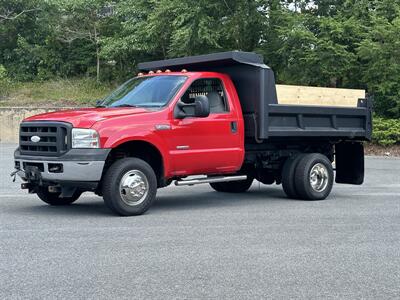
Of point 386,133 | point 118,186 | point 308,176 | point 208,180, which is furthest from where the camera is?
point 386,133

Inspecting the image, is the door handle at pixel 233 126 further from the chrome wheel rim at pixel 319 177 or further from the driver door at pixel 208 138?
the chrome wheel rim at pixel 319 177

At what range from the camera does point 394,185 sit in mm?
13523

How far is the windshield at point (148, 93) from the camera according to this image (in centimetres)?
973

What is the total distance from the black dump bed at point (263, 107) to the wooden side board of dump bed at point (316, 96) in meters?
0.17

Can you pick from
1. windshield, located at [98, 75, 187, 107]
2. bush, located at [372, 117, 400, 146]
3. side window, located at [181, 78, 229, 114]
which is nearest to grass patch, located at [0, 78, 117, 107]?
bush, located at [372, 117, 400, 146]

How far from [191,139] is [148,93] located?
3.34ft

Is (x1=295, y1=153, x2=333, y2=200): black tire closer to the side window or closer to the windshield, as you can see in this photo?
the side window

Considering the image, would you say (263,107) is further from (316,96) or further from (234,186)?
(234,186)

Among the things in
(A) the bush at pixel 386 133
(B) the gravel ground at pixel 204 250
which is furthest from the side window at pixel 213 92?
(A) the bush at pixel 386 133

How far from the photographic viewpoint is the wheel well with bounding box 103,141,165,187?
30.4 ft

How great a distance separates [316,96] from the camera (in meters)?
11.2

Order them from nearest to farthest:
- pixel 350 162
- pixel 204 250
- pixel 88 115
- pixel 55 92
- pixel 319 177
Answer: pixel 204 250 → pixel 88 115 → pixel 319 177 → pixel 350 162 → pixel 55 92

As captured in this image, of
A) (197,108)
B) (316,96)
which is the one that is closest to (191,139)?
(197,108)

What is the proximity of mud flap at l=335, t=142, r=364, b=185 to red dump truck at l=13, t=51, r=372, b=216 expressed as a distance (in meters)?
0.02
